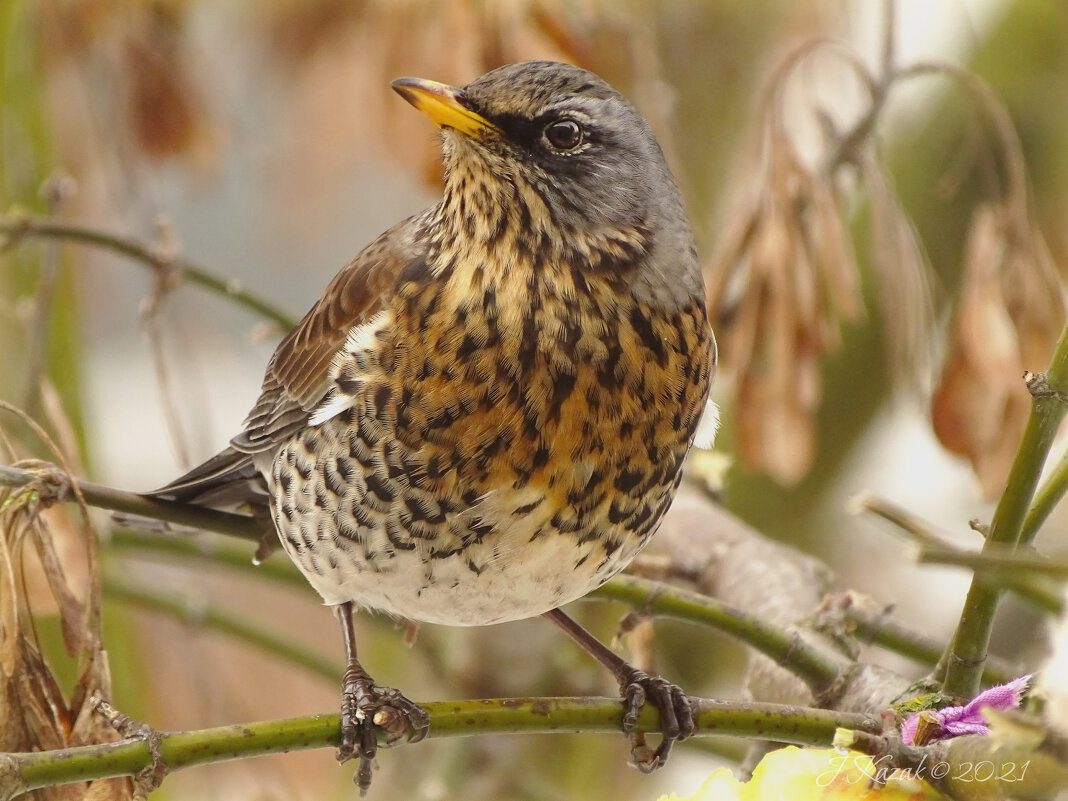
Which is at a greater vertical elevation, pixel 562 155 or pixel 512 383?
pixel 562 155

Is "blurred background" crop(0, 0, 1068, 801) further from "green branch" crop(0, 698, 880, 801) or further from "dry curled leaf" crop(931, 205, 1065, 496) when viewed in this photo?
"green branch" crop(0, 698, 880, 801)

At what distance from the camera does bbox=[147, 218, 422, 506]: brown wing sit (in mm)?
1418

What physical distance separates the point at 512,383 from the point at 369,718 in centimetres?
36

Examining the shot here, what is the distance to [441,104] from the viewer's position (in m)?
1.25

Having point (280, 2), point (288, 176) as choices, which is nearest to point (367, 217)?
point (288, 176)

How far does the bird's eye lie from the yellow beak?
0.06m

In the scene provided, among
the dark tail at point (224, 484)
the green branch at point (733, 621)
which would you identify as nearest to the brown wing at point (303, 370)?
the dark tail at point (224, 484)

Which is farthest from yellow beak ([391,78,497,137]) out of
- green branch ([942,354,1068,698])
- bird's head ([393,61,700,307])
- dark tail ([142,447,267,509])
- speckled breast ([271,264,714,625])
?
green branch ([942,354,1068,698])

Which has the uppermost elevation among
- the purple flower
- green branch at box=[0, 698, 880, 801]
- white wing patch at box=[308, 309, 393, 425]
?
white wing patch at box=[308, 309, 393, 425]

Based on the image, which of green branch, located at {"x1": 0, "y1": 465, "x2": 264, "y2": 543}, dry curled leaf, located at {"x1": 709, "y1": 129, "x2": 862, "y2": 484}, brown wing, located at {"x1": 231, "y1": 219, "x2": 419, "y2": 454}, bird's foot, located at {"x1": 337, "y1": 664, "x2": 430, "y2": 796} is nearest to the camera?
green branch, located at {"x1": 0, "y1": 465, "x2": 264, "y2": 543}

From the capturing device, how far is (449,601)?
4.38 feet

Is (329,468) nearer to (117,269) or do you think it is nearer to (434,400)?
(434,400)

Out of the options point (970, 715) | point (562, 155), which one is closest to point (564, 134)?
point (562, 155)

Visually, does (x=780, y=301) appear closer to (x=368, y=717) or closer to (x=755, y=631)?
(x=755, y=631)
